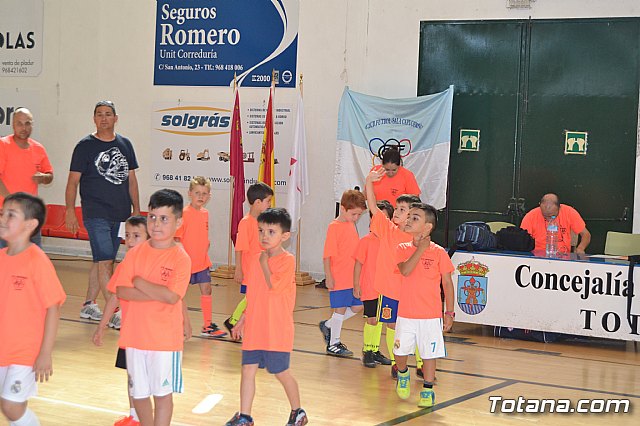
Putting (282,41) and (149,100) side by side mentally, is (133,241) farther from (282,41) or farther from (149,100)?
(149,100)

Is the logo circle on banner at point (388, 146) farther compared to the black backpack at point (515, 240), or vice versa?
the logo circle on banner at point (388, 146)

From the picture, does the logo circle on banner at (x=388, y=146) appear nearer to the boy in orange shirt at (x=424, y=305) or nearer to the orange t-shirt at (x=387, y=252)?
the orange t-shirt at (x=387, y=252)

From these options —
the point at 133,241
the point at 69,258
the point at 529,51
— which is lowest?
the point at 69,258

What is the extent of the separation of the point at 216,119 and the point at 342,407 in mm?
9224

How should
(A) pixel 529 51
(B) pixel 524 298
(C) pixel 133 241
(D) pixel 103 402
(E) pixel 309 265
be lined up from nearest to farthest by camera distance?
(C) pixel 133 241, (D) pixel 103 402, (B) pixel 524 298, (A) pixel 529 51, (E) pixel 309 265

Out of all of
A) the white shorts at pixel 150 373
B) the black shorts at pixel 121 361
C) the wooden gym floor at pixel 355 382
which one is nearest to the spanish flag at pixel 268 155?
the wooden gym floor at pixel 355 382

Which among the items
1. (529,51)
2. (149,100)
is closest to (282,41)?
(149,100)

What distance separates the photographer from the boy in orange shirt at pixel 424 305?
663 centimetres

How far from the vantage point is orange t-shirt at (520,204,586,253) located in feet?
36.2

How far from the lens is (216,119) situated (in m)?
15.0

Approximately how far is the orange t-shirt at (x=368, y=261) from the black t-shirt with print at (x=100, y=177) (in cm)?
272

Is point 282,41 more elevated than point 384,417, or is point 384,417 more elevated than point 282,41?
point 282,41

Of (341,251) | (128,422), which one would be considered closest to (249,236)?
(341,251)

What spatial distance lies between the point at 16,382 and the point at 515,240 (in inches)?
269
